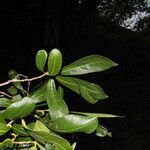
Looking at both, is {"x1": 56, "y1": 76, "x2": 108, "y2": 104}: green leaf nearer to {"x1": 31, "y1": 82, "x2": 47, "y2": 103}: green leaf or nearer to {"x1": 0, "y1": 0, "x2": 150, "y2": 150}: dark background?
{"x1": 31, "y1": 82, "x2": 47, "y2": 103}: green leaf

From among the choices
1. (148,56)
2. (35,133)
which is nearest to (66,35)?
(35,133)

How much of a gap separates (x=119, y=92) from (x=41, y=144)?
32.8ft

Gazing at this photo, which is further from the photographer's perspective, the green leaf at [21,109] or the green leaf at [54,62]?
the green leaf at [54,62]

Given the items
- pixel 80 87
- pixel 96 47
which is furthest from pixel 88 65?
pixel 96 47

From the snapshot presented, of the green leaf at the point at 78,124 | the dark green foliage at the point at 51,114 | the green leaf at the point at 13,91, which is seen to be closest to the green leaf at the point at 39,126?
the dark green foliage at the point at 51,114

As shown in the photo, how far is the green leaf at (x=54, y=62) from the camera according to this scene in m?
1.00

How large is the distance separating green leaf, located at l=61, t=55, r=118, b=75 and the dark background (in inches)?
202

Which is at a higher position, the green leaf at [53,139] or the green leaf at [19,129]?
the green leaf at [53,139]

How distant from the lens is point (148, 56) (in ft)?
48.6

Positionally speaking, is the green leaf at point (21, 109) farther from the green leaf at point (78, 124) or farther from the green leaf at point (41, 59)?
the green leaf at point (41, 59)

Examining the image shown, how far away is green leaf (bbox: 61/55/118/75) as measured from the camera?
1.07 metres

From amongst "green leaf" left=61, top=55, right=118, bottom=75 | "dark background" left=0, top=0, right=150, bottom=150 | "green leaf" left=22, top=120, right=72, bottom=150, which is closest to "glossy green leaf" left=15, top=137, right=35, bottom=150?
"green leaf" left=22, top=120, right=72, bottom=150

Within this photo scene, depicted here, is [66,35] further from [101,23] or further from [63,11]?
[101,23]

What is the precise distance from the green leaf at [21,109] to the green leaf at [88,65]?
0.23m
